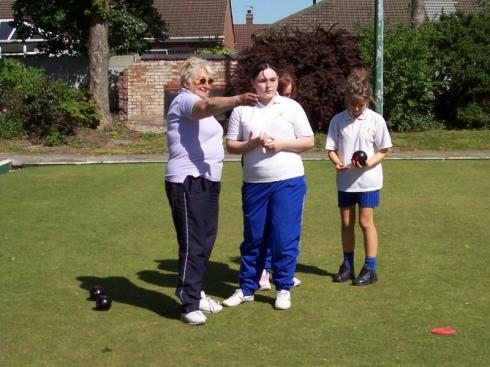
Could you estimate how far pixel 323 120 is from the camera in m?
20.0

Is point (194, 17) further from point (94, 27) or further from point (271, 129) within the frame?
point (271, 129)

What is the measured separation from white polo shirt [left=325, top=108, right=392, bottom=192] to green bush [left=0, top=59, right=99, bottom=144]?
13827mm

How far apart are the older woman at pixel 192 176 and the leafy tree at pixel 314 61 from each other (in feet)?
45.8

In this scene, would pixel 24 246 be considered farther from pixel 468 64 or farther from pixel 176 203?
pixel 468 64

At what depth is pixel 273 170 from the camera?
20.0 feet

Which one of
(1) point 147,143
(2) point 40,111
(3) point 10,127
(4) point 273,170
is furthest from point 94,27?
(4) point 273,170

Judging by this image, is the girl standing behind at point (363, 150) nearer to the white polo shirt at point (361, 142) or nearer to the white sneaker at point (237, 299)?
the white polo shirt at point (361, 142)

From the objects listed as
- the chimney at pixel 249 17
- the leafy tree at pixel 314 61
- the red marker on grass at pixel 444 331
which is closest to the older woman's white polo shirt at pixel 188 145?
the red marker on grass at pixel 444 331

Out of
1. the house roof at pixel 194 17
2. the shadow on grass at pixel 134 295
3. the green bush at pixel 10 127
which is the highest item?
the house roof at pixel 194 17

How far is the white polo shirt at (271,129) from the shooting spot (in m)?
6.09

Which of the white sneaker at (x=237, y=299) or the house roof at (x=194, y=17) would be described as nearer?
the white sneaker at (x=237, y=299)

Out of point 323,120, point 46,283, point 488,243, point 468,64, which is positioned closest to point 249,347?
point 46,283

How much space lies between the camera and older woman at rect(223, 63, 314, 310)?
605 centimetres

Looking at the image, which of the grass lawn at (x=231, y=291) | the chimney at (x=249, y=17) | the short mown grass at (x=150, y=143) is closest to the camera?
the grass lawn at (x=231, y=291)
